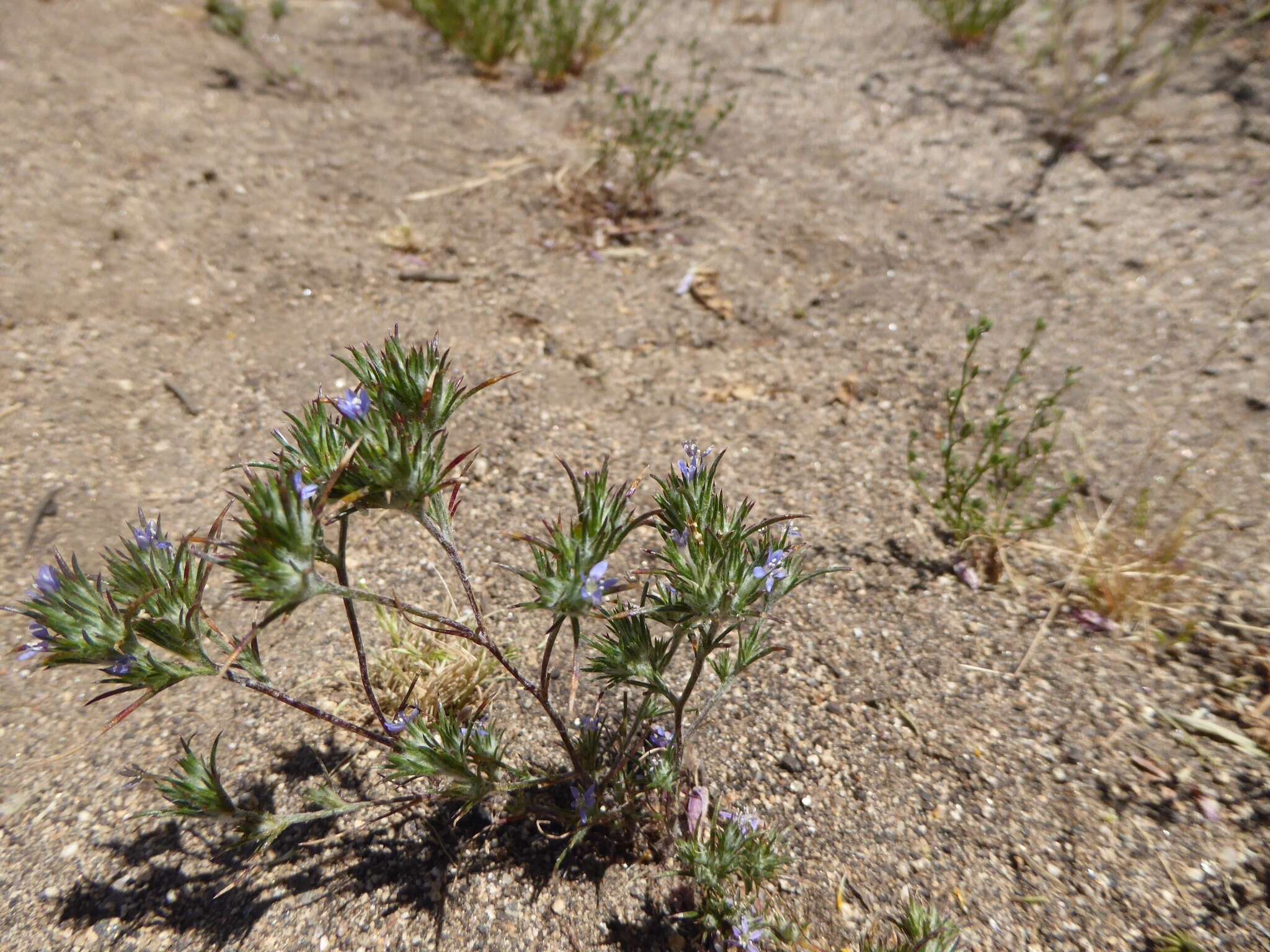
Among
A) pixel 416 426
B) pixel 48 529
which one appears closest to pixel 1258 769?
pixel 416 426

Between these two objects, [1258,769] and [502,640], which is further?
[502,640]

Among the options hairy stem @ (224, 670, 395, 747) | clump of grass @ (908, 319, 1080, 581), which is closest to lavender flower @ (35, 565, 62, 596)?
hairy stem @ (224, 670, 395, 747)

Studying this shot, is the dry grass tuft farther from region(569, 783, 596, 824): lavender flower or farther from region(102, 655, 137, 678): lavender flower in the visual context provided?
region(102, 655, 137, 678): lavender flower

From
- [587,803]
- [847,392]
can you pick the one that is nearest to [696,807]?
[587,803]

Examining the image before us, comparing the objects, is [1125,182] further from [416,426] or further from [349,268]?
[416,426]

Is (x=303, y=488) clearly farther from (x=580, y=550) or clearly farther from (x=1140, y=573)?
(x=1140, y=573)
